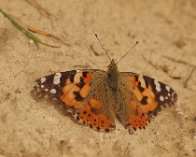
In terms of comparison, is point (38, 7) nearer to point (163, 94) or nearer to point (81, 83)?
point (81, 83)

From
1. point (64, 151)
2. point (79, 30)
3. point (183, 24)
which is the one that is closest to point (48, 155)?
point (64, 151)

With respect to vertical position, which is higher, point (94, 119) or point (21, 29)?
point (21, 29)

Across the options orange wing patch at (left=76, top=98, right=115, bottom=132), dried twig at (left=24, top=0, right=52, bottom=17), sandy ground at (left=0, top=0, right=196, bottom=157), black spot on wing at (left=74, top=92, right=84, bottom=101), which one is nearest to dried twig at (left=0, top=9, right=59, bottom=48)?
sandy ground at (left=0, top=0, right=196, bottom=157)

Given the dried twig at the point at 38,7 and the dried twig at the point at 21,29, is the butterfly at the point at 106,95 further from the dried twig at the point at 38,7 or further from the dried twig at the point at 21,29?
the dried twig at the point at 38,7

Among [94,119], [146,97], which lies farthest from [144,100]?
[94,119]

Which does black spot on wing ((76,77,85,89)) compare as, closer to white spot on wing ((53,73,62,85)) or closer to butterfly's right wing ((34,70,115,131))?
butterfly's right wing ((34,70,115,131))

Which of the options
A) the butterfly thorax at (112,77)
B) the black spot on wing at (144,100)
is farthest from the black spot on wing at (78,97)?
the black spot on wing at (144,100)

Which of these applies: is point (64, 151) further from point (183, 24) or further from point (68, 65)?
point (183, 24)
